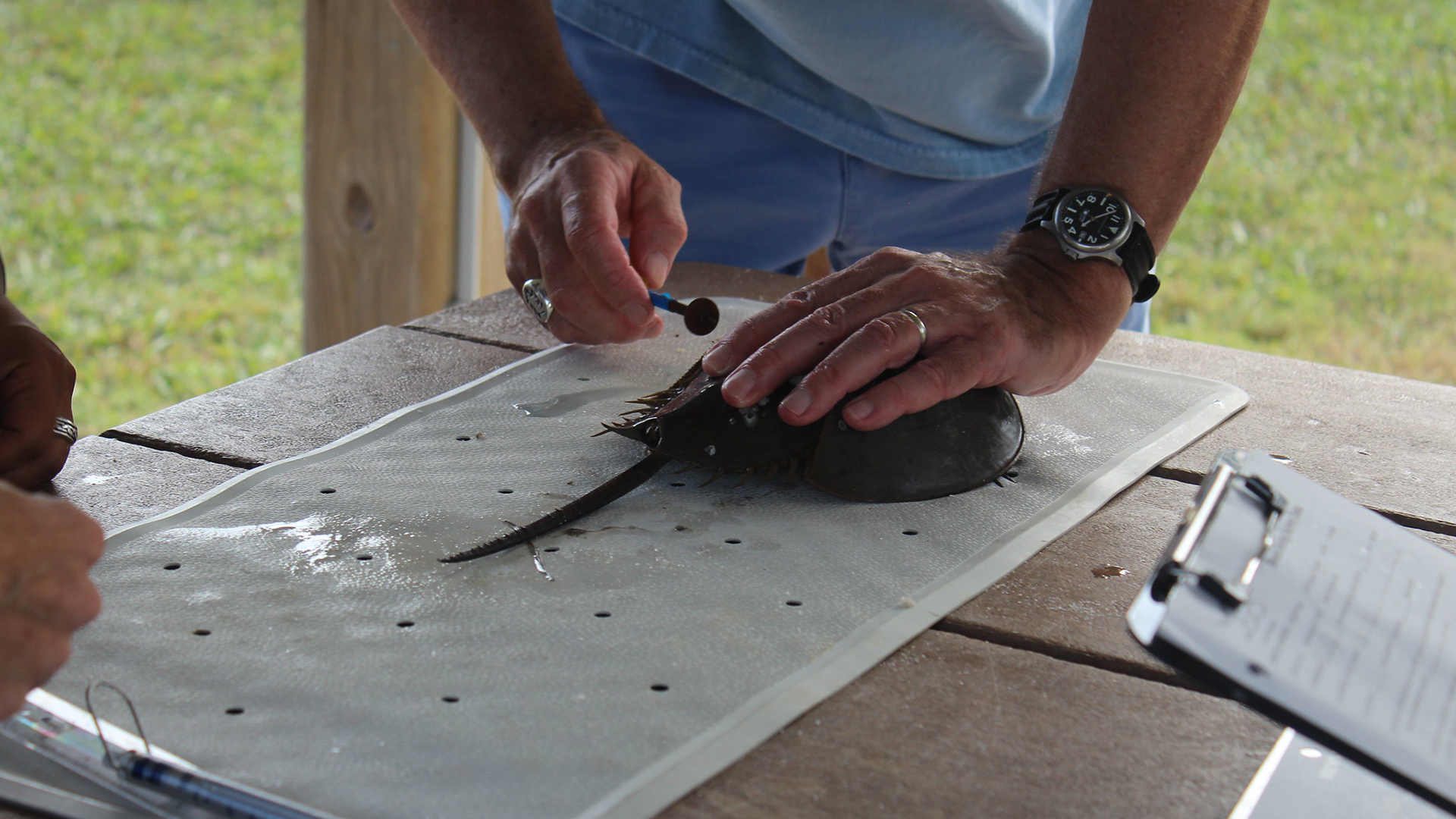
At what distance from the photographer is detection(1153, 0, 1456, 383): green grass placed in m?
5.23

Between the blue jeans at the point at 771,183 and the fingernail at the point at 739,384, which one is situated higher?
the blue jeans at the point at 771,183

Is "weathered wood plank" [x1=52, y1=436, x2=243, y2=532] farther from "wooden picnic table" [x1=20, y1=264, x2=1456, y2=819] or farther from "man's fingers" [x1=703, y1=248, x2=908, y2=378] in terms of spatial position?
"man's fingers" [x1=703, y1=248, x2=908, y2=378]

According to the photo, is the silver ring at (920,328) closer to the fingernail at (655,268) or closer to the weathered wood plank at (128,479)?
the fingernail at (655,268)

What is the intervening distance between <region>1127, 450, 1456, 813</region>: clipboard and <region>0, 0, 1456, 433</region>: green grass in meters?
4.12

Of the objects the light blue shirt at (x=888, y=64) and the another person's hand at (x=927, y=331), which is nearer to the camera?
the another person's hand at (x=927, y=331)

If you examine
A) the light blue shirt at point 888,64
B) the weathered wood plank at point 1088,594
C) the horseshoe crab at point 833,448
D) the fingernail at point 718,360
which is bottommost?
the weathered wood plank at point 1088,594

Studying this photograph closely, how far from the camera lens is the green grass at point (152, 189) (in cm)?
473

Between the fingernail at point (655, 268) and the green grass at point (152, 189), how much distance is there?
3.15m

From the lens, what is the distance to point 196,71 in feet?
24.0

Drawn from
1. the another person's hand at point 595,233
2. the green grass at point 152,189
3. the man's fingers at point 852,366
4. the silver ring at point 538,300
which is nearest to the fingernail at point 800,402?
the man's fingers at point 852,366

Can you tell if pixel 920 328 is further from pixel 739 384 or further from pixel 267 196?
pixel 267 196

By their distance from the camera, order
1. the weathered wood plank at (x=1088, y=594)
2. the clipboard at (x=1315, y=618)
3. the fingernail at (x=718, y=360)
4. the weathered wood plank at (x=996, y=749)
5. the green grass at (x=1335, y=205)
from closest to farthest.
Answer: the clipboard at (x=1315, y=618), the weathered wood plank at (x=996, y=749), the weathered wood plank at (x=1088, y=594), the fingernail at (x=718, y=360), the green grass at (x=1335, y=205)

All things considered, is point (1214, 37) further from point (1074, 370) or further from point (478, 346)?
point (478, 346)

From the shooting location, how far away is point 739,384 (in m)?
1.29
